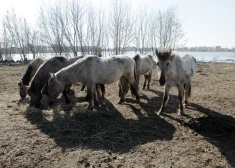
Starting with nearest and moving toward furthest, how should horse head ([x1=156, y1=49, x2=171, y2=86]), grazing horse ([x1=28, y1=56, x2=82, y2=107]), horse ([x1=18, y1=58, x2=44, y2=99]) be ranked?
horse head ([x1=156, y1=49, x2=171, y2=86]), grazing horse ([x1=28, y1=56, x2=82, y2=107]), horse ([x1=18, y1=58, x2=44, y2=99])

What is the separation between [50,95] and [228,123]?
5.04 meters

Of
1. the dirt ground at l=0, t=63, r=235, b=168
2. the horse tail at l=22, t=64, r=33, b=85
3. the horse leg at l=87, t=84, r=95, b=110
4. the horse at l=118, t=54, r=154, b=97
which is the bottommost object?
the dirt ground at l=0, t=63, r=235, b=168

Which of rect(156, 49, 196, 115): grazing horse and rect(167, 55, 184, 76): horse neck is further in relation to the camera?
rect(167, 55, 184, 76): horse neck

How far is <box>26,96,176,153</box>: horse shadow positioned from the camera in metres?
4.14

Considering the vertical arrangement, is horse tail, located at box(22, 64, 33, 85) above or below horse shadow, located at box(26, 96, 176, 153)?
above

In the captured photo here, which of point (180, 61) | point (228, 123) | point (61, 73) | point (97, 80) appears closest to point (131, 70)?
point (97, 80)

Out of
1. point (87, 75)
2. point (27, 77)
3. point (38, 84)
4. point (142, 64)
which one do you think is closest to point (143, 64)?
point (142, 64)

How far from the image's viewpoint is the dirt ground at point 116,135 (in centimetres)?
352

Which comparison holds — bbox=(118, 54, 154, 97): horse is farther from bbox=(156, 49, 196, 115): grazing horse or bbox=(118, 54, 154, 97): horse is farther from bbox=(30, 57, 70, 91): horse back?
bbox=(30, 57, 70, 91): horse back

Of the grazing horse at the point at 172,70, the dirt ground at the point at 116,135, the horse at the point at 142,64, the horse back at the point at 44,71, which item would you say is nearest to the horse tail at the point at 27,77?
the dirt ground at the point at 116,135

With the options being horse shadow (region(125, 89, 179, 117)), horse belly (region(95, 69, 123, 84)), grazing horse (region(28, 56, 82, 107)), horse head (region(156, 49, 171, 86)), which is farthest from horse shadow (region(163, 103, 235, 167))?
grazing horse (region(28, 56, 82, 107))

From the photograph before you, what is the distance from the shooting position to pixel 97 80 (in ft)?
20.4

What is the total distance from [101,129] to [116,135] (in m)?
0.47

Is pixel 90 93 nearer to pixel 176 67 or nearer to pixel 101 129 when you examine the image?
pixel 101 129
